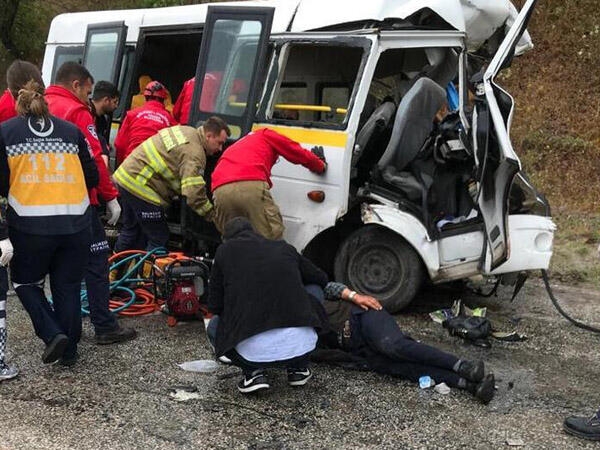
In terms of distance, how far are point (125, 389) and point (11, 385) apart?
65cm

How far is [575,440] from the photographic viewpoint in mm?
3418

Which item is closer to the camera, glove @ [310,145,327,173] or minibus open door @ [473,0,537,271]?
minibus open door @ [473,0,537,271]

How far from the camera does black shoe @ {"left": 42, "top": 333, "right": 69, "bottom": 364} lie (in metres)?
4.00

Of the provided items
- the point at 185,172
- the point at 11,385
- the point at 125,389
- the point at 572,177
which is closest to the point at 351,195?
the point at 185,172

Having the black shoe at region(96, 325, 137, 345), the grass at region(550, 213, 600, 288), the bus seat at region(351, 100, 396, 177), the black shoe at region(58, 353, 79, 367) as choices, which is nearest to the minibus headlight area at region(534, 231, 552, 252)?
the bus seat at region(351, 100, 396, 177)

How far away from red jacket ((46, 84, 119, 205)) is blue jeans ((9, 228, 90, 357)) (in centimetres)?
45

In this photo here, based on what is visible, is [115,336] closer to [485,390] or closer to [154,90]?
[485,390]

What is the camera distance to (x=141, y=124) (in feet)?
20.2

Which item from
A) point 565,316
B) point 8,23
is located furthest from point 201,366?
point 8,23

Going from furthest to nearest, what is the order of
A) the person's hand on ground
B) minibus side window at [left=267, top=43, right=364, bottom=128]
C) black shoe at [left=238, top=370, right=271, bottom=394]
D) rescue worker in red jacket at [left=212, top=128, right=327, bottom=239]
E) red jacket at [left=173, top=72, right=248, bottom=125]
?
minibus side window at [left=267, top=43, right=364, bottom=128] → red jacket at [left=173, top=72, right=248, bottom=125] → rescue worker in red jacket at [left=212, top=128, right=327, bottom=239] → the person's hand on ground → black shoe at [left=238, top=370, right=271, bottom=394]

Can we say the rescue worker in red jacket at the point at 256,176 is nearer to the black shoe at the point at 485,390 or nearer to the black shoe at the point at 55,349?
the black shoe at the point at 55,349

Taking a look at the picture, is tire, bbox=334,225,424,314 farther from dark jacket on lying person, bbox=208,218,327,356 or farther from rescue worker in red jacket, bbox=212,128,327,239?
dark jacket on lying person, bbox=208,218,327,356

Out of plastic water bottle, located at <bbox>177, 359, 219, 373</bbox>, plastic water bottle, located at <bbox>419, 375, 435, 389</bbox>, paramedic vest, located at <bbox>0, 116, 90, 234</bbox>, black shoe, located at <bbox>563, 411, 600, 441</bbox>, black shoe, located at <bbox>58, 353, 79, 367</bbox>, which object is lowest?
black shoe, located at <bbox>58, 353, 79, 367</bbox>

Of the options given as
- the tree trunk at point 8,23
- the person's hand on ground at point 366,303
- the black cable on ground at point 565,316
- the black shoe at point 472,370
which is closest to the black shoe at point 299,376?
the person's hand on ground at point 366,303
